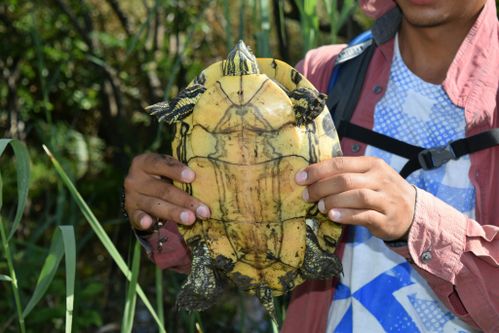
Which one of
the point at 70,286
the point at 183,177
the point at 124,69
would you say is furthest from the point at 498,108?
the point at 124,69

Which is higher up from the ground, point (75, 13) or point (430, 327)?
point (75, 13)

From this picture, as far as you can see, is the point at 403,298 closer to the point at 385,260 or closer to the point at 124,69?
the point at 385,260

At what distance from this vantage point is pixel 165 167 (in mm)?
1223

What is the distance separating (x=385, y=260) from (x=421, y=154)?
0.20m

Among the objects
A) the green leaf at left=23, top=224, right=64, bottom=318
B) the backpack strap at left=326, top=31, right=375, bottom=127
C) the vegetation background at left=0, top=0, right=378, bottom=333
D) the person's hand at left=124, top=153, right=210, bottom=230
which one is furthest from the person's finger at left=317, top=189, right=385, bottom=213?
the vegetation background at left=0, top=0, right=378, bottom=333

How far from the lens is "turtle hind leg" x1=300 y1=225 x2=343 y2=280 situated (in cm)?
123

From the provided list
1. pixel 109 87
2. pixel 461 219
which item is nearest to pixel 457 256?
pixel 461 219

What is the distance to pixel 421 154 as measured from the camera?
1.29m

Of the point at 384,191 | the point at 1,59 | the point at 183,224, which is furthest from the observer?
the point at 1,59

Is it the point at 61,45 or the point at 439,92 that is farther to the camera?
the point at 61,45

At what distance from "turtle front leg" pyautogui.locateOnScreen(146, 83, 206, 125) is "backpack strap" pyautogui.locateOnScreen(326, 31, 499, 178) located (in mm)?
304

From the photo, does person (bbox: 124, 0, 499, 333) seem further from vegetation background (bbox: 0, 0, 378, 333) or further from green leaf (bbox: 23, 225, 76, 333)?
vegetation background (bbox: 0, 0, 378, 333)

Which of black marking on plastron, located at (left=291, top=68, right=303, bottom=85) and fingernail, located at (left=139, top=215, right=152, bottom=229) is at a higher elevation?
black marking on plastron, located at (left=291, top=68, right=303, bottom=85)

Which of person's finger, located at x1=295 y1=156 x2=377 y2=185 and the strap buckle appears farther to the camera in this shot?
the strap buckle
